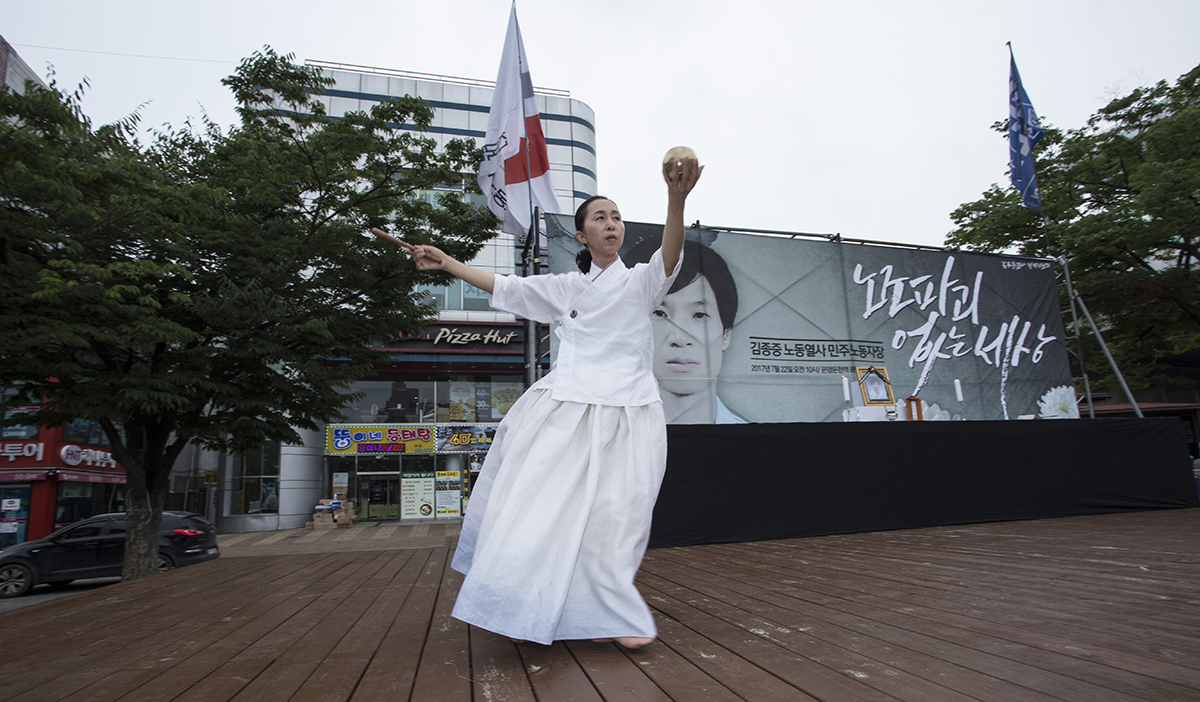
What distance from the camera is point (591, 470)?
214cm

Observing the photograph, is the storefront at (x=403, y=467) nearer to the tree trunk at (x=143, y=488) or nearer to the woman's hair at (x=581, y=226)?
the tree trunk at (x=143, y=488)

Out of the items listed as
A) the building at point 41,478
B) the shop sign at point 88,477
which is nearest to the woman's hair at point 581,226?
the building at point 41,478

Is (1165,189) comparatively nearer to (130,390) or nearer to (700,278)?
(700,278)

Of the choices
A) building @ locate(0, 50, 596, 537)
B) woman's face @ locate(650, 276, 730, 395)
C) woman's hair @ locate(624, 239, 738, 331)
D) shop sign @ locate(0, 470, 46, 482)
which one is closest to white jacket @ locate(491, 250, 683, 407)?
woman's face @ locate(650, 276, 730, 395)

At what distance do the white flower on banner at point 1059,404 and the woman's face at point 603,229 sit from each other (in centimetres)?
1075

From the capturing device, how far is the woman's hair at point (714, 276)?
8.93m

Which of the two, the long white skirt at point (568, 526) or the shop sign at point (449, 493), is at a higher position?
the long white skirt at point (568, 526)

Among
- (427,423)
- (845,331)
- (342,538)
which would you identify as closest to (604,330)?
(845,331)

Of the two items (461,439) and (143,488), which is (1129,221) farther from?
(143,488)

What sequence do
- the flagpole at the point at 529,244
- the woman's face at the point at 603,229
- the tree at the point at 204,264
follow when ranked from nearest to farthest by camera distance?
the woman's face at the point at 603,229 → the tree at the point at 204,264 → the flagpole at the point at 529,244

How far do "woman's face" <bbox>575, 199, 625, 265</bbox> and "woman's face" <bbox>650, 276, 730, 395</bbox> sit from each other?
6163mm

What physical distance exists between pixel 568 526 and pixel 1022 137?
12.6m

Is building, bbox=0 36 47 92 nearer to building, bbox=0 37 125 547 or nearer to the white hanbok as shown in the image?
building, bbox=0 37 125 547

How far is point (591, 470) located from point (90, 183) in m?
4.65
